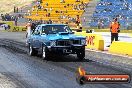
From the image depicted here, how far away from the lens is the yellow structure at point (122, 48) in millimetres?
16919

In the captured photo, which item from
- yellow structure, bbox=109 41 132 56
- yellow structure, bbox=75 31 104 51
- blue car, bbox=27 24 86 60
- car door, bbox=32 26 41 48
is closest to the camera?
blue car, bbox=27 24 86 60

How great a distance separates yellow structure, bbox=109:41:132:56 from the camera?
16.9 meters

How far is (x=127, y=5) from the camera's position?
5100 centimetres

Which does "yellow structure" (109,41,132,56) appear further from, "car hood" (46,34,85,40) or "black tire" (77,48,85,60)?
"car hood" (46,34,85,40)

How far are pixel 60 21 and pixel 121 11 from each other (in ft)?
33.4

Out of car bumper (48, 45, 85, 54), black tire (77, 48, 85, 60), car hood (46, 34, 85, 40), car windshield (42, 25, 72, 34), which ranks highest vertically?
car windshield (42, 25, 72, 34)

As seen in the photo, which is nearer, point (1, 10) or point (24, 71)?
point (24, 71)

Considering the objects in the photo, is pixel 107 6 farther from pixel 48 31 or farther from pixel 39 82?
pixel 39 82

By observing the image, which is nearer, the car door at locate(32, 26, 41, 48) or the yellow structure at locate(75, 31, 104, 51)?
the car door at locate(32, 26, 41, 48)

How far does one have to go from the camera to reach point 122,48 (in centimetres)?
1759

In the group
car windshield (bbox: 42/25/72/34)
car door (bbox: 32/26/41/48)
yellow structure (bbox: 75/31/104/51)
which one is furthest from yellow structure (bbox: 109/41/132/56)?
car door (bbox: 32/26/41/48)

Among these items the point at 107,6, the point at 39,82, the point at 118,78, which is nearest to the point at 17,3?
the point at 107,6

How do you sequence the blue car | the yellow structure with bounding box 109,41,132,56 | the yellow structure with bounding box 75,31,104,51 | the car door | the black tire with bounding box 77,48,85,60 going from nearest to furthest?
the blue car < the black tire with bounding box 77,48,85,60 < the yellow structure with bounding box 109,41,132,56 < the car door < the yellow structure with bounding box 75,31,104,51

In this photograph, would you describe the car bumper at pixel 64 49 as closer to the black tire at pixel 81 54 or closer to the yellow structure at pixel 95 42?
the black tire at pixel 81 54
